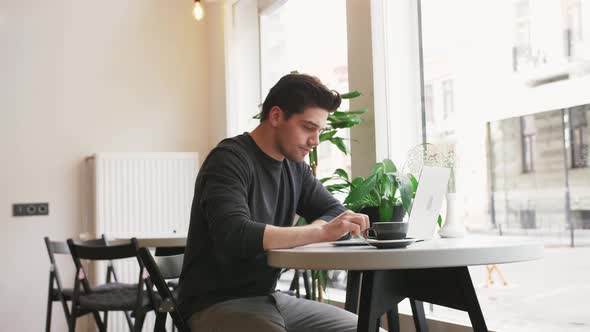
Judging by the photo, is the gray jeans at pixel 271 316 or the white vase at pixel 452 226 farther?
the white vase at pixel 452 226

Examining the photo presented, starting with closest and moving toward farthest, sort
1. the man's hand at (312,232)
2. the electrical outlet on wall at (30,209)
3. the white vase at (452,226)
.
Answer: the man's hand at (312,232) → the white vase at (452,226) → the electrical outlet on wall at (30,209)

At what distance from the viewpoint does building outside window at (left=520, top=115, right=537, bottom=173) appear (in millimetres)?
2871

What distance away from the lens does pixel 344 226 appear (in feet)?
6.04

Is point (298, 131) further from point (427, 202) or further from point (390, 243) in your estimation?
point (390, 243)

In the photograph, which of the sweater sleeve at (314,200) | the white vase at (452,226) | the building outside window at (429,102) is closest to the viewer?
the white vase at (452,226)

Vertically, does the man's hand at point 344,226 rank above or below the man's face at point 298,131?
below

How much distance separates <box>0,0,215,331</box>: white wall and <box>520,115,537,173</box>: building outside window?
329cm

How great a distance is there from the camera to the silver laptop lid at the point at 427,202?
1.94 metres

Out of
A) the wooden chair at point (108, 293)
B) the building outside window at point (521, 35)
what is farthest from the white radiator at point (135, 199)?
the building outside window at point (521, 35)

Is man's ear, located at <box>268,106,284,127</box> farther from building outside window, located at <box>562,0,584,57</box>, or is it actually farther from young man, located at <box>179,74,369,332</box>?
building outside window, located at <box>562,0,584,57</box>

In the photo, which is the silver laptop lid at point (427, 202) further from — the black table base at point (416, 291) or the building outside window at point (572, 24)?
the building outside window at point (572, 24)

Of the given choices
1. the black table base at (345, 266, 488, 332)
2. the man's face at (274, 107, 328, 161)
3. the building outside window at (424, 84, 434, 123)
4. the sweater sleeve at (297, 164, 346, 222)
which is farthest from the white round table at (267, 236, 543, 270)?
the building outside window at (424, 84, 434, 123)

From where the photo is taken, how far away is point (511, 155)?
2992mm

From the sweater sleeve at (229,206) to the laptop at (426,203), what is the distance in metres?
0.32
